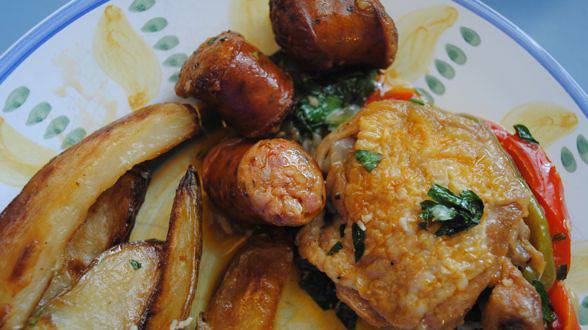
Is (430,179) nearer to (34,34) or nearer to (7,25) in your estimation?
(34,34)

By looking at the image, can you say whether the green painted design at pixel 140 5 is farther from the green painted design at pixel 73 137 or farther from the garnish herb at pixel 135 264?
the garnish herb at pixel 135 264

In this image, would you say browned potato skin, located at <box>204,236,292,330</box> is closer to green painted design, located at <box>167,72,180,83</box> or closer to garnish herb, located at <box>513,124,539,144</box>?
green painted design, located at <box>167,72,180,83</box>

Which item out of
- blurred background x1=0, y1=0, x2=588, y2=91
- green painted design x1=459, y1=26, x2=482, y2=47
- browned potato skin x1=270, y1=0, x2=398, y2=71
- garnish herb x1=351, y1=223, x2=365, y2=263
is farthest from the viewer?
blurred background x1=0, y1=0, x2=588, y2=91

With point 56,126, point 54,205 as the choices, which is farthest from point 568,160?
point 56,126

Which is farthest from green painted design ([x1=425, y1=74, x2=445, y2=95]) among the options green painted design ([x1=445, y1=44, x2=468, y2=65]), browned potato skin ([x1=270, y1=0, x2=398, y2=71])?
browned potato skin ([x1=270, y1=0, x2=398, y2=71])

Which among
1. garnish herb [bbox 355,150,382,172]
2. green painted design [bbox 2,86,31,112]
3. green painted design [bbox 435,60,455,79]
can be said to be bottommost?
green painted design [bbox 435,60,455,79]

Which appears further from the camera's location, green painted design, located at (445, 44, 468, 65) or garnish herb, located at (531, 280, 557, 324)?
green painted design, located at (445, 44, 468, 65)
